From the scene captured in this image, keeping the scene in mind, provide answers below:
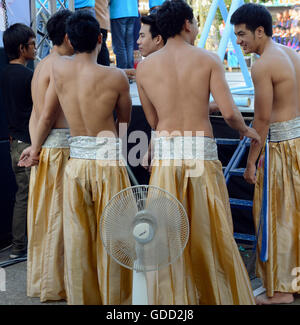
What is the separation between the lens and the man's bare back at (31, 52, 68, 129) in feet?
10.8

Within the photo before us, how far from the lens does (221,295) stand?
270cm

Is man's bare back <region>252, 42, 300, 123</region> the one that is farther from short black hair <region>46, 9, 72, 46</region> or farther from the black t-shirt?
the black t-shirt

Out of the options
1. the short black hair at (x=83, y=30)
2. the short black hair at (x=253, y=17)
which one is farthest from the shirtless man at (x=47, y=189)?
the short black hair at (x=253, y=17)

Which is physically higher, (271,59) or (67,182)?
(271,59)

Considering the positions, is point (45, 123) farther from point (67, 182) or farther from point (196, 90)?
point (196, 90)

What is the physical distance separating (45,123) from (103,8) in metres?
2.36

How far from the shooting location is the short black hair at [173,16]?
8.62 ft

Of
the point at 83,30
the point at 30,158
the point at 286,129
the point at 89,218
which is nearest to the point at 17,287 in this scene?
the point at 30,158

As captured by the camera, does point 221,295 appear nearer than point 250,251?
Yes

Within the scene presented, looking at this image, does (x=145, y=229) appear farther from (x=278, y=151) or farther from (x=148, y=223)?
(x=278, y=151)

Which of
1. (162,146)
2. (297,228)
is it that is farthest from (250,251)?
(162,146)

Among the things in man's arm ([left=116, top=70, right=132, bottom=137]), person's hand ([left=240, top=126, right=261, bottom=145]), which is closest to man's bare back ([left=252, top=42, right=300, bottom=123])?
person's hand ([left=240, top=126, right=261, bottom=145])
